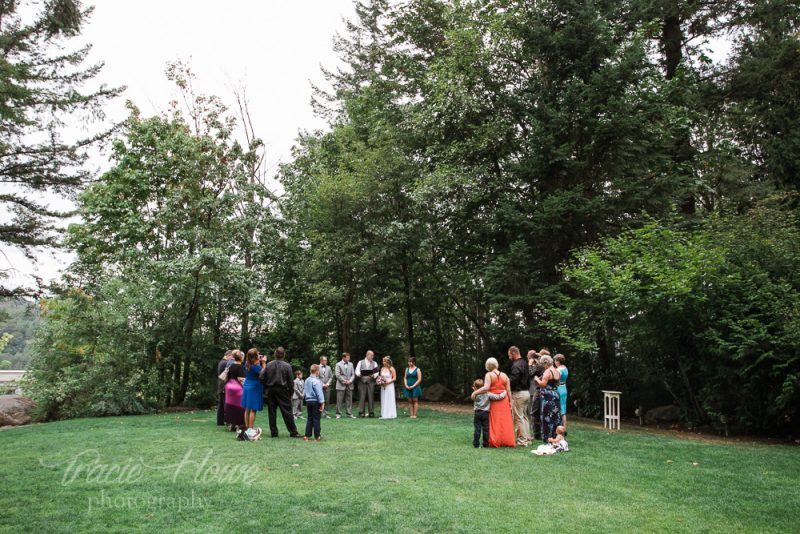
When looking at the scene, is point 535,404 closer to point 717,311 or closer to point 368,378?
point 717,311

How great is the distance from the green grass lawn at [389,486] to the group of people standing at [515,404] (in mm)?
480

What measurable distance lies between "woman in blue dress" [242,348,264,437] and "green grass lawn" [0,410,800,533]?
1.82 feet

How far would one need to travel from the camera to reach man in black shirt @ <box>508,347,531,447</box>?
33.5ft

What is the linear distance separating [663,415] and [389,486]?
11541mm

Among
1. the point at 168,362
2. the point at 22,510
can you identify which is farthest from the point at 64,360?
the point at 22,510

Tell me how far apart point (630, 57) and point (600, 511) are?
14663 mm

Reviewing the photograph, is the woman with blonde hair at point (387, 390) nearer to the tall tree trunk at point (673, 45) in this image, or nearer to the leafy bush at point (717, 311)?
the leafy bush at point (717, 311)

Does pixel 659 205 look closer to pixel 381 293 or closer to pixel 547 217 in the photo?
pixel 547 217

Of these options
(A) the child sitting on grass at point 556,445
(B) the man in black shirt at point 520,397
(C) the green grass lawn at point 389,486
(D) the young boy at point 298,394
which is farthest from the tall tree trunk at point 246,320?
(A) the child sitting on grass at point 556,445

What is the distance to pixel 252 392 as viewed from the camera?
1123cm

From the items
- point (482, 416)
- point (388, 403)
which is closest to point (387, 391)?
point (388, 403)

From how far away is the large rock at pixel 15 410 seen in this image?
16.9m

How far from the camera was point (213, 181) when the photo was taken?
22125 mm

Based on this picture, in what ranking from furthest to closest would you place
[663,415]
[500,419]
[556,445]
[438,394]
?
[438,394] < [663,415] < [500,419] < [556,445]
